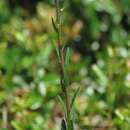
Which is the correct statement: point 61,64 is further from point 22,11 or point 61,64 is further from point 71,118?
point 22,11

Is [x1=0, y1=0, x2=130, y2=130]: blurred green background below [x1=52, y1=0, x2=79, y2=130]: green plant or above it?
below

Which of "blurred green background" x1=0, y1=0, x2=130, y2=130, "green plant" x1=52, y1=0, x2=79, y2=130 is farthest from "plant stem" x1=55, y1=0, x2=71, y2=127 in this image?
"blurred green background" x1=0, y1=0, x2=130, y2=130

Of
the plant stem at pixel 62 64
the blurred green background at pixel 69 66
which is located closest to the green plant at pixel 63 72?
the plant stem at pixel 62 64

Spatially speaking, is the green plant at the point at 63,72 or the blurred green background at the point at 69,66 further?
the blurred green background at the point at 69,66

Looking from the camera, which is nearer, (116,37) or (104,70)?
(104,70)

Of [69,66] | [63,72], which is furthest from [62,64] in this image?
[69,66]

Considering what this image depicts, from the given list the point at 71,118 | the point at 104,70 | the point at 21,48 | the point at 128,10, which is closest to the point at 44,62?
the point at 21,48

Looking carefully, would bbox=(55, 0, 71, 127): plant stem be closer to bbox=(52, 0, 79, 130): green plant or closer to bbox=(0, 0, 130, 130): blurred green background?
bbox=(52, 0, 79, 130): green plant

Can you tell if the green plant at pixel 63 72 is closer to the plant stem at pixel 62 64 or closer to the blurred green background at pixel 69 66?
the plant stem at pixel 62 64
